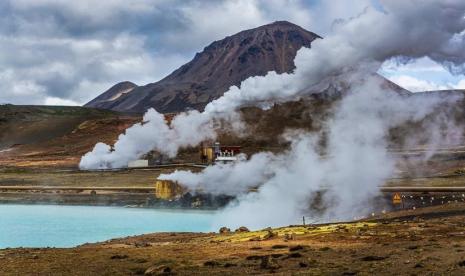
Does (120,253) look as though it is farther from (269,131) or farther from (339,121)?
(269,131)

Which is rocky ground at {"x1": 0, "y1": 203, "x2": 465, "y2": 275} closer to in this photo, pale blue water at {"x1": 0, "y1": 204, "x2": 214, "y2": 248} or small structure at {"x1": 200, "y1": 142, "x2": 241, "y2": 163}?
pale blue water at {"x1": 0, "y1": 204, "x2": 214, "y2": 248}

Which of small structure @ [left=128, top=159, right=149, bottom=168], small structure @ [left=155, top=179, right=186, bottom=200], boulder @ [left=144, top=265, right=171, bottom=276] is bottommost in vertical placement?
boulder @ [left=144, top=265, right=171, bottom=276]

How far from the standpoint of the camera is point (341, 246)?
104 feet

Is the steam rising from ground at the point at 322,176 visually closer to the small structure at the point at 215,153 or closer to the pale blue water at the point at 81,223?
the pale blue water at the point at 81,223

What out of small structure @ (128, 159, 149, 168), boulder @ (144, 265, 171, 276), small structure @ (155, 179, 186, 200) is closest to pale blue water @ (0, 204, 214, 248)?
small structure @ (155, 179, 186, 200)

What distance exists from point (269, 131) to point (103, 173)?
64.5 meters

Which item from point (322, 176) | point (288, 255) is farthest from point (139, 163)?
point (288, 255)

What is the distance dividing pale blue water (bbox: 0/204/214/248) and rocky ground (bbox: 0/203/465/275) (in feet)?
51.3

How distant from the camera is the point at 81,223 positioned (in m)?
64.9

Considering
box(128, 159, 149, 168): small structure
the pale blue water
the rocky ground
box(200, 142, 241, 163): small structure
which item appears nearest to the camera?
the rocky ground

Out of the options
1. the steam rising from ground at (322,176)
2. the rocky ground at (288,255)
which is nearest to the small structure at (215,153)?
the steam rising from ground at (322,176)

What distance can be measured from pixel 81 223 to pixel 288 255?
1635 inches

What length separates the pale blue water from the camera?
53188 millimetres

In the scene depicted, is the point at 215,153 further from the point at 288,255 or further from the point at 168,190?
the point at 288,255
